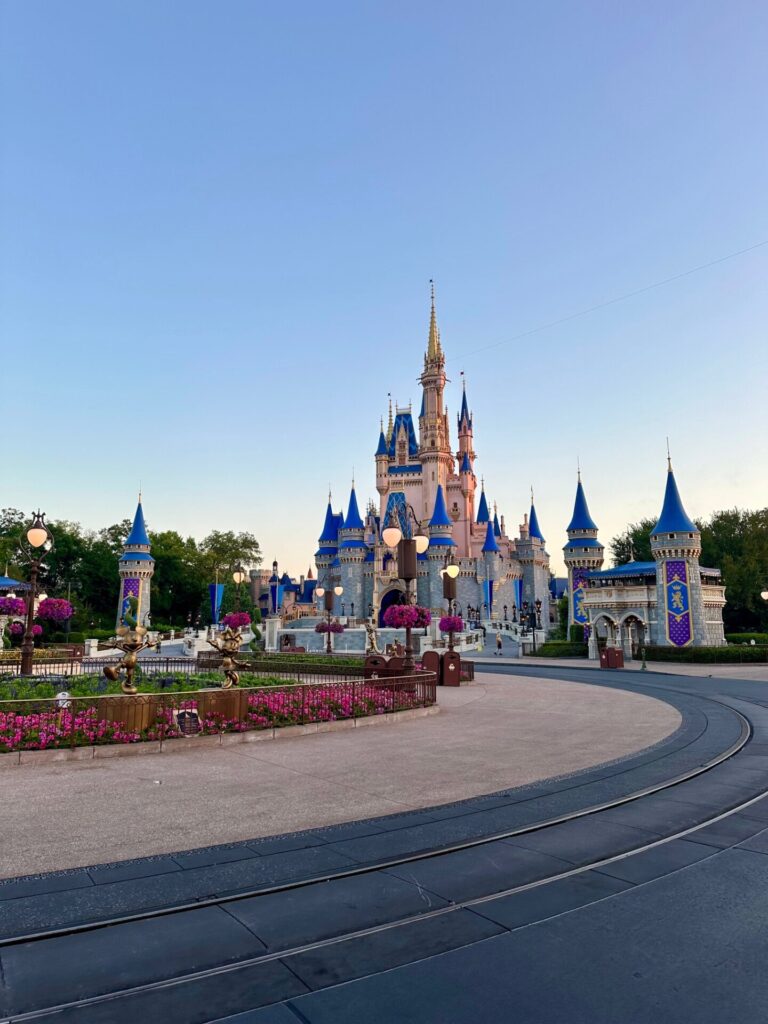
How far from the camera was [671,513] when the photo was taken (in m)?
43.9

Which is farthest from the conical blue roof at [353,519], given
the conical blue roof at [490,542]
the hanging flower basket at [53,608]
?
the hanging flower basket at [53,608]

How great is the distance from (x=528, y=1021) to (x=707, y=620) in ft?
149

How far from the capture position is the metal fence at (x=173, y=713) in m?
10.5

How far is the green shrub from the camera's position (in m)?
46.7

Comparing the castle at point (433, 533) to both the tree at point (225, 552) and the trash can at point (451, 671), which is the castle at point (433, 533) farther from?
the trash can at point (451, 671)

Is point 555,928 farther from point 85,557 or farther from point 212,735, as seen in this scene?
point 85,557

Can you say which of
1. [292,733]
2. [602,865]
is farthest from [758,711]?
[602,865]

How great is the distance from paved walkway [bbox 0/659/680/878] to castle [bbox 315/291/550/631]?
60286mm

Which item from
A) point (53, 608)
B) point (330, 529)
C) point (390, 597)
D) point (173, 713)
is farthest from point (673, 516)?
point (330, 529)

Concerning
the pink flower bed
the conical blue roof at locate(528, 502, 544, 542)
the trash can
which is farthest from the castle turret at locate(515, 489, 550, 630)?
the pink flower bed

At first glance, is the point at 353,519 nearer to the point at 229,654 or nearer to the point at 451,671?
the point at 451,671

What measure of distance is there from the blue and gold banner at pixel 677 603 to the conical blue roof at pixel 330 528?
54.3m

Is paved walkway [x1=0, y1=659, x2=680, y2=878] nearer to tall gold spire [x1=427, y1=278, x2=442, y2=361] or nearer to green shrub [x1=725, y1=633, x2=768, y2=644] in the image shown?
green shrub [x1=725, y1=633, x2=768, y2=644]

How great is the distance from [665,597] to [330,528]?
5545 cm
